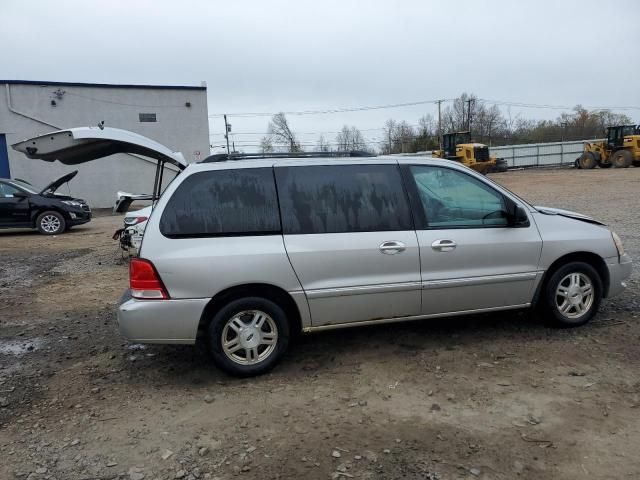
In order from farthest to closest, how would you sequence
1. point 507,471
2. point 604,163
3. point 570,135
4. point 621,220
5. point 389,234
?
point 570,135, point 604,163, point 621,220, point 389,234, point 507,471

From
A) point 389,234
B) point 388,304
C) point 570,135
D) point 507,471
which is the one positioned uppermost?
point 570,135

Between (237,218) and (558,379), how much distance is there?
9.09ft

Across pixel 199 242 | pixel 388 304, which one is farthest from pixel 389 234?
pixel 199 242

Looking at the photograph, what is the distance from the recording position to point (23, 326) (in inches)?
236

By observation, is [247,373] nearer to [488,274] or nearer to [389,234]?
[389,234]

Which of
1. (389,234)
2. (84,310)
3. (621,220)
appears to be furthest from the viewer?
(621,220)

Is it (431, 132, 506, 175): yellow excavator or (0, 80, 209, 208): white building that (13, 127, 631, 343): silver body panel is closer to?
(0, 80, 209, 208): white building

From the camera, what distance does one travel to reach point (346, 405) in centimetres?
376

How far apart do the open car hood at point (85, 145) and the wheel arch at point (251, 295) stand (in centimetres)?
249

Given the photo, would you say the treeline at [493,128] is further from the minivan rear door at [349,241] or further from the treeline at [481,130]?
the minivan rear door at [349,241]

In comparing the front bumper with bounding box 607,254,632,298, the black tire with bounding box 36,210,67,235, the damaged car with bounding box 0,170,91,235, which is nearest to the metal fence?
the damaged car with bounding box 0,170,91,235

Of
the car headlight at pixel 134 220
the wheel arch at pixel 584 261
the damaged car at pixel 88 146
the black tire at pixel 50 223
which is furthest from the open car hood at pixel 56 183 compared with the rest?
the wheel arch at pixel 584 261

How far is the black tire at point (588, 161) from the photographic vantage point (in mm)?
36656

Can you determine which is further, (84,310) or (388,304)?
(84,310)
